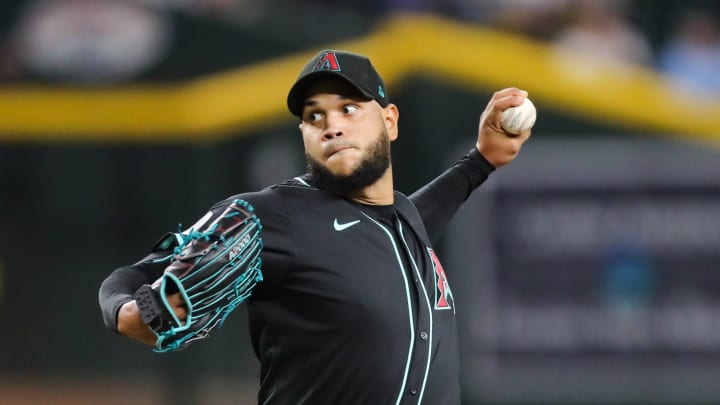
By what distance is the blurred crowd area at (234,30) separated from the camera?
22.9 ft

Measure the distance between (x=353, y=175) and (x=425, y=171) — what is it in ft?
12.0

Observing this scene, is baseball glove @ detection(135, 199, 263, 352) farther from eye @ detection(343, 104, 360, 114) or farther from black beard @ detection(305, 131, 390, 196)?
eye @ detection(343, 104, 360, 114)

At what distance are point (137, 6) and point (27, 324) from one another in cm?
202

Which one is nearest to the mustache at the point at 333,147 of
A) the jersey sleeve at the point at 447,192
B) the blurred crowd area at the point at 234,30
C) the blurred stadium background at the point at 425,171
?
the jersey sleeve at the point at 447,192

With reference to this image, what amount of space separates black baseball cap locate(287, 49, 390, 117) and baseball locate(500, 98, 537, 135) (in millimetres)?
595

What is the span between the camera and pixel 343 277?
263 cm

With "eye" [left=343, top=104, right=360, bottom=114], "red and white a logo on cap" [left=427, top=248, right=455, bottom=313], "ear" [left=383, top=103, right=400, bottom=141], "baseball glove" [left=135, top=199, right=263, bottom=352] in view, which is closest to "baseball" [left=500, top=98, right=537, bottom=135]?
"ear" [left=383, top=103, right=400, bottom=141]

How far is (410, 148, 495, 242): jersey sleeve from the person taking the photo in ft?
10.9

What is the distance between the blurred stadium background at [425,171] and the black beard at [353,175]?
3.57 meters

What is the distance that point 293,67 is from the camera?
A: 272 inches

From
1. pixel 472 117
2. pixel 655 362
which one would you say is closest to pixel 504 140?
pixel 472 117

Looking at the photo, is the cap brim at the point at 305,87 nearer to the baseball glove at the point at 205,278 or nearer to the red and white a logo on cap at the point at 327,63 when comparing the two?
the red and white a logo on cap at the point at 327,63

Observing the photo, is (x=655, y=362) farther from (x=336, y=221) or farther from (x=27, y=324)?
(x=336, y=221)

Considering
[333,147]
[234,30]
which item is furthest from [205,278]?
[234,30]
